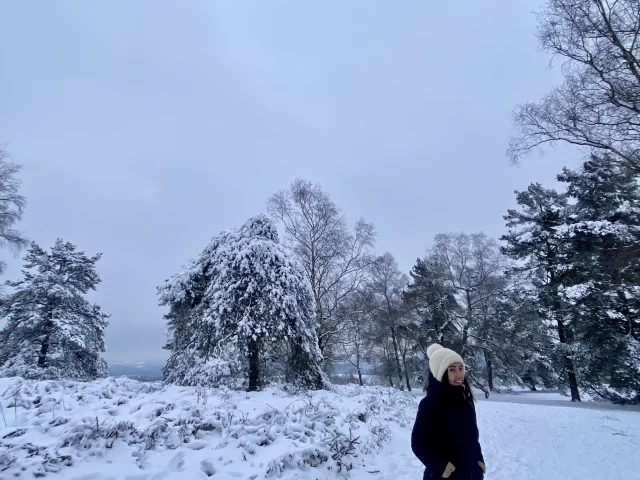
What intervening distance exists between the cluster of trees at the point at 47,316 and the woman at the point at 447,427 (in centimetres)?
1650

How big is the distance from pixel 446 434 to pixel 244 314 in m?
7.42

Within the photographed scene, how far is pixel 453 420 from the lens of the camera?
2617 mm

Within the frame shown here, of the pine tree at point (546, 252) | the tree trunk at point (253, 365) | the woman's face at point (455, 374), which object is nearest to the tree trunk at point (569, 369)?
the pine tree at point (546, 252)

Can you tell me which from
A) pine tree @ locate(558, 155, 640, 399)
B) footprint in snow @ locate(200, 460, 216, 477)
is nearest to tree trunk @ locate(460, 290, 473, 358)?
pine tree @ locate(558, 155, 640, 399)

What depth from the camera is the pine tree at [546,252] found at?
16047 millimetres

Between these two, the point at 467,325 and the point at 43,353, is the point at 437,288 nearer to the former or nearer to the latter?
the point at 467,325

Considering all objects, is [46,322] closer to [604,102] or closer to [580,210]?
[604,102]

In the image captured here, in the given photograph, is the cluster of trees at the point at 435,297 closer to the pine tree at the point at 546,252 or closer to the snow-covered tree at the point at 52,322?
the pine tree at the point at 546,252

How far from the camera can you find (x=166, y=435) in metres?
4.30

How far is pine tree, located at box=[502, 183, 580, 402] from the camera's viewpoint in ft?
52.6

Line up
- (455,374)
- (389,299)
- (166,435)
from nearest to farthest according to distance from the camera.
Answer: (455,374)
(166,435)
(389,299)

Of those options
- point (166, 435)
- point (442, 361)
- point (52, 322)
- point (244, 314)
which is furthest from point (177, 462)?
point (52, 322)

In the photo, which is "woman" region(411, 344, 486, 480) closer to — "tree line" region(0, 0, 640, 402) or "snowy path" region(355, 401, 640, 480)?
"snowy path" region(355, 401, 640, 480)

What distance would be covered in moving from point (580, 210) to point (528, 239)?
302 cm
